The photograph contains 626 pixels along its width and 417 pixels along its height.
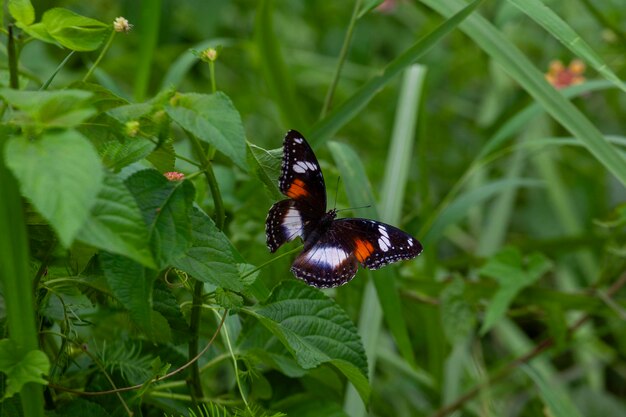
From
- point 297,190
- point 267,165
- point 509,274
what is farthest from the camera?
point 509,274

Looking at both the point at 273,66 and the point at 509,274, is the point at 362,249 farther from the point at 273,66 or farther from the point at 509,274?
the point at 273,66

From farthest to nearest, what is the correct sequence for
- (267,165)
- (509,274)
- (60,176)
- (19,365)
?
(509,274)
(267,165)
(19,365)
(60,176)

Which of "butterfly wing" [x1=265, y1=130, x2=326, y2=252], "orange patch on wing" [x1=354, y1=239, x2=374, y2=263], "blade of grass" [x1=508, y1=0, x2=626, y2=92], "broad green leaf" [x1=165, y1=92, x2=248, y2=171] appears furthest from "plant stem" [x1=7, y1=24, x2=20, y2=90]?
"blade of grass" [x1=508, y1=0, x2=626, y2=92]

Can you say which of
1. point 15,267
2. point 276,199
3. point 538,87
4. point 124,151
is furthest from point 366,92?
point 15,267

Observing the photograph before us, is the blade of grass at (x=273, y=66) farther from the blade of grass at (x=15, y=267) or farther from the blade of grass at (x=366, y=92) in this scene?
the blade of grass at (x=15, y=267)

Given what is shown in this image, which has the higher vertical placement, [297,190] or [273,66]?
[273,66]

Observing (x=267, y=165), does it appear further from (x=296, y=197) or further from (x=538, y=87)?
(x=538, y=87)

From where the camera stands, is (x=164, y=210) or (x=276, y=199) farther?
(x=276, y=199)

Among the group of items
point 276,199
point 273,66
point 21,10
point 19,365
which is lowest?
point 19,365
